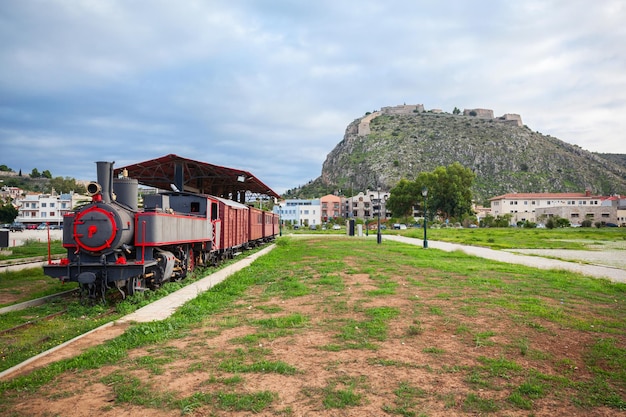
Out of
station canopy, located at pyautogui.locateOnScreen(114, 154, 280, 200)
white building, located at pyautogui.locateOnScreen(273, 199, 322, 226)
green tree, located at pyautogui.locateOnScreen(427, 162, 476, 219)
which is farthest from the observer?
white building, located at pyautogui.locateOnScreen(273, 199, 322, 226)

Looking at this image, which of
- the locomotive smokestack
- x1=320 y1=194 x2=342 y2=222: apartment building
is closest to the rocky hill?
x1=320 y1=194 x2=342 y2=222: apartment building

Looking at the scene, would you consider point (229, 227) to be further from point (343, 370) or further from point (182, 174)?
point (343, 370)

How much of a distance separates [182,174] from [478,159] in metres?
141

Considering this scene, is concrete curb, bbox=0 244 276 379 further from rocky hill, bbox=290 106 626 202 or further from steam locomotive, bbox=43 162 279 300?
rocky hill, bbox=290 106 626 202

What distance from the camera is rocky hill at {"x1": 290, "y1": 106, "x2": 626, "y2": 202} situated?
472 feet

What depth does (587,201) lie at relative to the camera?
110250 millimetres

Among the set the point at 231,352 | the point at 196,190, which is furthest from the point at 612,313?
the point at 196,190

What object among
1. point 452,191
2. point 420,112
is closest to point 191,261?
point 452,191

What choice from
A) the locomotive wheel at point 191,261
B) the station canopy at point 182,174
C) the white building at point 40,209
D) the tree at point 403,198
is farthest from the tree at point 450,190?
the white building at point 40,209

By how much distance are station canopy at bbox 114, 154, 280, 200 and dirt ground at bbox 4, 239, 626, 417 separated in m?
17.9

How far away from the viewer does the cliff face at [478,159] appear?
144 metres

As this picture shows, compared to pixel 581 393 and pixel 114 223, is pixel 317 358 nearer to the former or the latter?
pixel 581 393

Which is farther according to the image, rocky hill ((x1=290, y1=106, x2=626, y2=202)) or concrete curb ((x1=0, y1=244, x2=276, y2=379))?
rocky hill ((x1=290, y1=106, x2=626, y2=202))

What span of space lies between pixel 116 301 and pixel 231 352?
6695 millimetres
